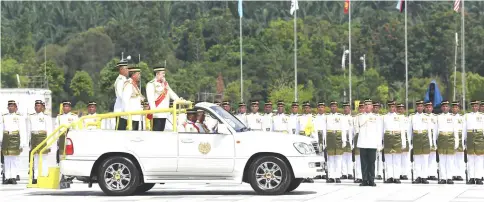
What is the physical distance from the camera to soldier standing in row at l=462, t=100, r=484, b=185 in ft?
82.2

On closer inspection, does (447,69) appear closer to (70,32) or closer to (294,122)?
(70,32)

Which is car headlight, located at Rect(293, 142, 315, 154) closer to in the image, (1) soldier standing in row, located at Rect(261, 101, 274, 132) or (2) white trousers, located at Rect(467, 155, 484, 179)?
(2) white trousers, located at Rect(467, 155, 484, 179)

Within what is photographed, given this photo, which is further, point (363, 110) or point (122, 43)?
point (122, 43)

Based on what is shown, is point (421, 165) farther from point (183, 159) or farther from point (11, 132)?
point (11, 132)

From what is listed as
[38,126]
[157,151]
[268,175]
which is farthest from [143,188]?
[38,126]

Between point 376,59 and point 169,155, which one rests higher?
point 376,59

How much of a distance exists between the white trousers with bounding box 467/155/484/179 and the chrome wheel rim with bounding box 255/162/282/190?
6.41m

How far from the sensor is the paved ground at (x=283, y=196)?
1958 cm

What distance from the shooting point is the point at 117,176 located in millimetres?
20328

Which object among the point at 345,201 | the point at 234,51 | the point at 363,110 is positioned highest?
the point at 234,51

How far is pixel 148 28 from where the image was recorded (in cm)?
13862

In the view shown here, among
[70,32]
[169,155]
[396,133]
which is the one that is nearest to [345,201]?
[169,155]

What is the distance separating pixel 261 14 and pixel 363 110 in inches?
5653

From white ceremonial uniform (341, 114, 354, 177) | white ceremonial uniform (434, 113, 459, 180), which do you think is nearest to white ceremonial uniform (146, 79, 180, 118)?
white ceremonial uniform (341, 114, 354, 177)
